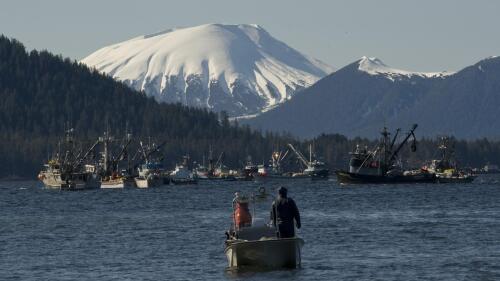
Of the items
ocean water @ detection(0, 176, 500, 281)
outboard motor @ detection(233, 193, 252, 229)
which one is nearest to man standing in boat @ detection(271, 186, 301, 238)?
ocean water @ detection(0, 176, 500, 281)

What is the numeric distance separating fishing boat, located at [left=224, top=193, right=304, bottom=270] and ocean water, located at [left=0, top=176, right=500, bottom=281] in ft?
2.16

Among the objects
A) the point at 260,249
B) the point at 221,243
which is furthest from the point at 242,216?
the point at 221,243

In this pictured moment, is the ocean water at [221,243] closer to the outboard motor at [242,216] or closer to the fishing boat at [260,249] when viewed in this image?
the fishing boat at [260,249]

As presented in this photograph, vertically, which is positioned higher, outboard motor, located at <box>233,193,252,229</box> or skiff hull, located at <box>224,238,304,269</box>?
outboard motor, located at <box>233,193,252,229</box>

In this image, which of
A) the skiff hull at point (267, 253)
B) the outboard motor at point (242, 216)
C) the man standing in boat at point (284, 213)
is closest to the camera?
the man standing in boat at point (284, 213)

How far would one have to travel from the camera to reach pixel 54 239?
4218 inches

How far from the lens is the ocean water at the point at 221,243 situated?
78.7 metres

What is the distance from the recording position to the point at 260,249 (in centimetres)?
7506

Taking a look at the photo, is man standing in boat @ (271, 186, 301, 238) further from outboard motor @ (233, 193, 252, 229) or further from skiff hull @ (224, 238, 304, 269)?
outboard motor @ (233, 193, 252, 229)

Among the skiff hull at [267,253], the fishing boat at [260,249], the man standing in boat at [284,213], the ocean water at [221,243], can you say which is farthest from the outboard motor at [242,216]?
the man standing in boat at [284,213]

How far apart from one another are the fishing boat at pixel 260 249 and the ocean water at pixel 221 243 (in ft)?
2.16

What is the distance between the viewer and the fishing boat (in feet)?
246

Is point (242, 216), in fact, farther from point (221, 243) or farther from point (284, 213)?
point (221, 243)

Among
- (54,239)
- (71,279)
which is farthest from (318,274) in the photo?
(54,239)
